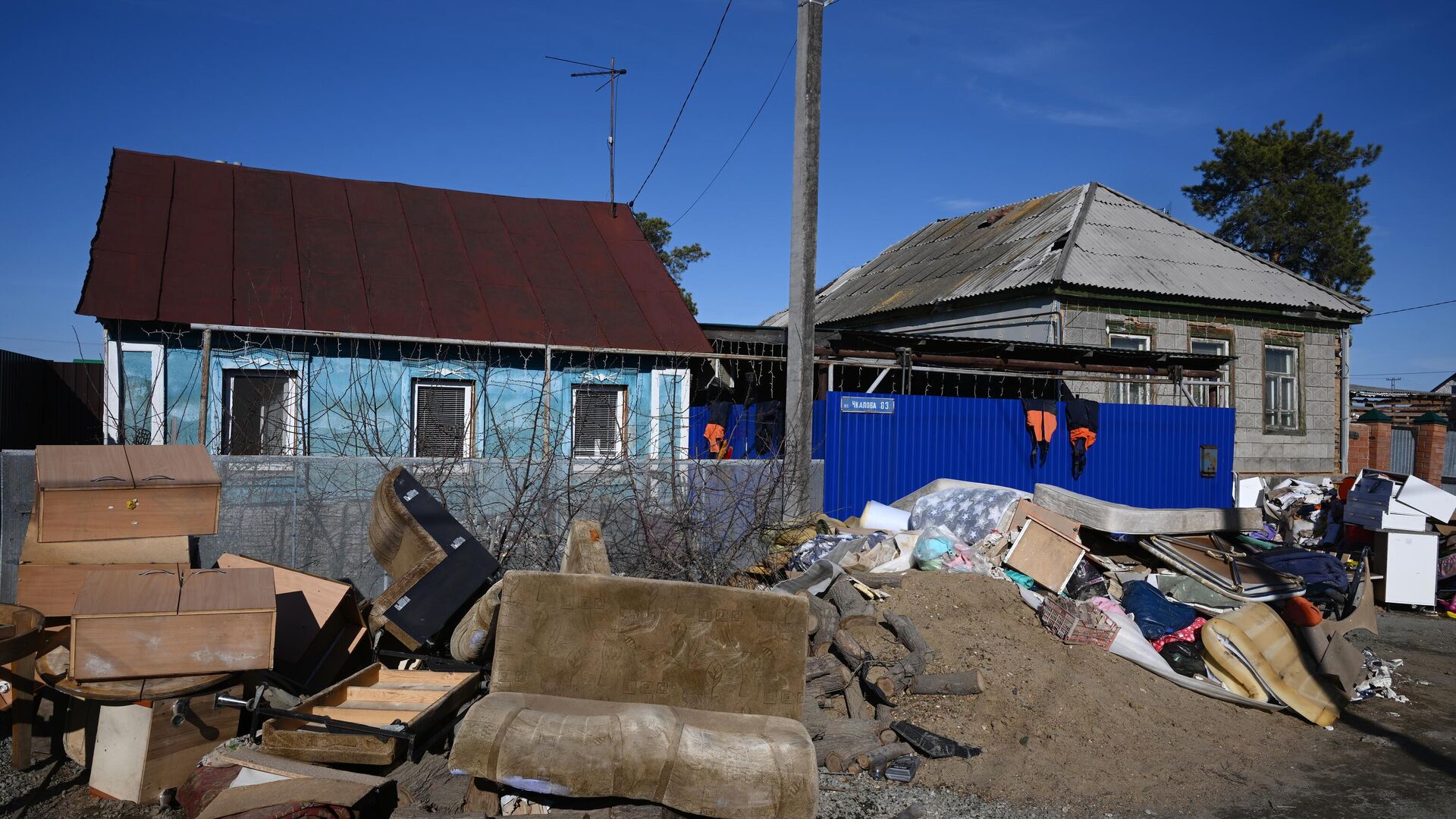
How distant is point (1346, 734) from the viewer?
20.0ft

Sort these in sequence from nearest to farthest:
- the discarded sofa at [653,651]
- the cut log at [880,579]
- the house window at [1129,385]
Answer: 1. the discarded sofa at [653,651]
2. the cut log at [880,579]
3. the house window at [1129,385]

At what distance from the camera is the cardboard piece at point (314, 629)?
5184 millimetres

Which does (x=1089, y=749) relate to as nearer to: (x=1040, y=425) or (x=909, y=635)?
(x=909, y=635)

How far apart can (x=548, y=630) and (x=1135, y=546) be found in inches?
259

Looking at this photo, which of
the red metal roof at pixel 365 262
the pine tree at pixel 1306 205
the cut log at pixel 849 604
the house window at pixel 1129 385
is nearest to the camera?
the cut log at pixel 849 604

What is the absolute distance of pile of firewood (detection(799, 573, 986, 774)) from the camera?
5062 mm

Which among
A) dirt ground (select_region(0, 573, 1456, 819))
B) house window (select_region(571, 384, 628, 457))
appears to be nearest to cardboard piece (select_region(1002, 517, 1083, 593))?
dirt ground (select_region(0, 573, 1456, 819))

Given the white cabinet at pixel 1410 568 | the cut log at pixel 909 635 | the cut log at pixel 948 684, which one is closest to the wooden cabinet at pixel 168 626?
the cut log at pixel 948 684

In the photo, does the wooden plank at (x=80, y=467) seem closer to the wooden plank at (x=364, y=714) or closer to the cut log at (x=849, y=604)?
the wooden plank at (x=364, y=714)

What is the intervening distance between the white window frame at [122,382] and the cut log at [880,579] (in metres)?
6.85

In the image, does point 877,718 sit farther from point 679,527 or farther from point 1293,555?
point 1293,555

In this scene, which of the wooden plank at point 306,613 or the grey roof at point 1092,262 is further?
the grey roof at point 1092,262

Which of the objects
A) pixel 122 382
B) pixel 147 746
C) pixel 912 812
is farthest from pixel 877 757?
pixel 122 382

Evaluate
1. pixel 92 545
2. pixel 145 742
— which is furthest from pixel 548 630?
pixel 92 545
